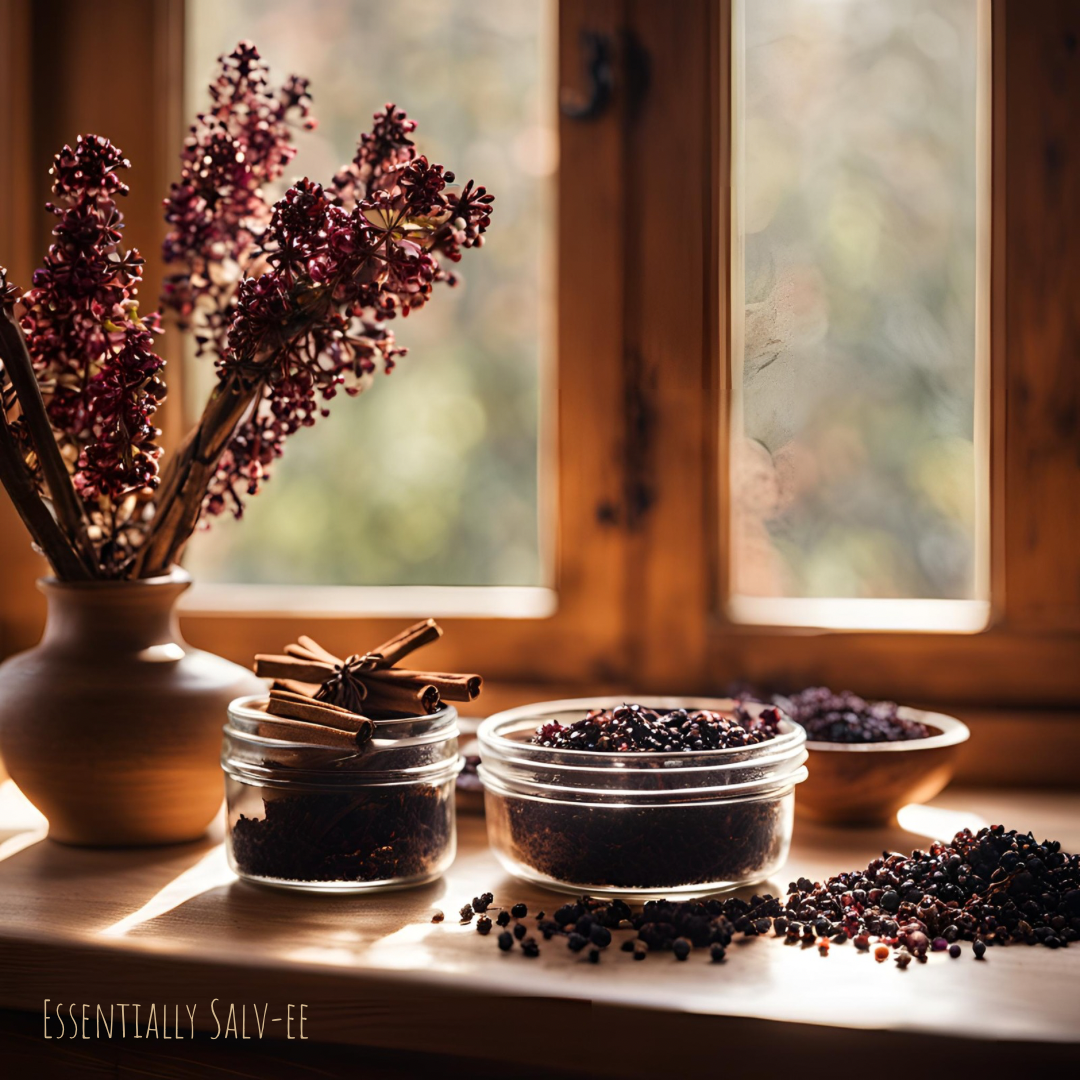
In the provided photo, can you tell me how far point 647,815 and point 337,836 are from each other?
0.87 feet

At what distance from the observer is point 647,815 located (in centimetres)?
94

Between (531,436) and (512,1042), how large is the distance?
3.43 ft

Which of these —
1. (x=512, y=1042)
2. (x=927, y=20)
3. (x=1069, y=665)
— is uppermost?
(x=927, y=20)

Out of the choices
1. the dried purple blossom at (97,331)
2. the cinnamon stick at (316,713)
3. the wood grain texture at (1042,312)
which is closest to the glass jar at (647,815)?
the cinnamon stick at (316,713)

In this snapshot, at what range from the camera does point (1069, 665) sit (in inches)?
53.1

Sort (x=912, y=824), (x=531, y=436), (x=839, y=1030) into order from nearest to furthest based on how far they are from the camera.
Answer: (x=839, y=1030), (x=912, y=824), (x=531, y=436)

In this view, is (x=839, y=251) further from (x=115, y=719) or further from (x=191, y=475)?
(x=115, y=719)

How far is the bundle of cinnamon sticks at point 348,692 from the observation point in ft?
3.12

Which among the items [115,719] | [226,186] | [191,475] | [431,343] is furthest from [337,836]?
[431,343]

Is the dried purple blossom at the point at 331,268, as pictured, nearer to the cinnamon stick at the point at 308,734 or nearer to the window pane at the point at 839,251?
the cinnamon stick at the point at 308,734

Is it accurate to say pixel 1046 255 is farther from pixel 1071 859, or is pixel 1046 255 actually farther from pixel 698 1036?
pixel 698 1036

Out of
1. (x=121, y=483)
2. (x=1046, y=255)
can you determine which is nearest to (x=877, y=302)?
(x=1046, y=255)

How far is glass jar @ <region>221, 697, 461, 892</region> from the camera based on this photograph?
3.10 feet

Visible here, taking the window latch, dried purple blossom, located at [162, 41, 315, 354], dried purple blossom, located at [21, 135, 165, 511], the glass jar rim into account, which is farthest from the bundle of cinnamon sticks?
the window latch
